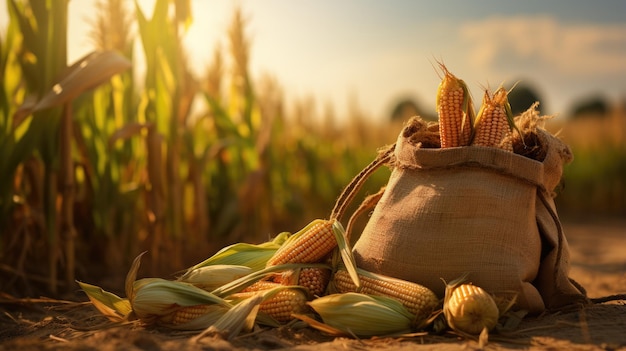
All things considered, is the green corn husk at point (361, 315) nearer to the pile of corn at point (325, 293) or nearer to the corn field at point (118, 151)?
the pile of corn at point (325, 293)

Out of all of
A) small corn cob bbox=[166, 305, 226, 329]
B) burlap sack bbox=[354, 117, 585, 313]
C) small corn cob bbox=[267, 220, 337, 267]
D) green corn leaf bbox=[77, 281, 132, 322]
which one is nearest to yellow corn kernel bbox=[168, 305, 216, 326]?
small corn cob bbox=[166, 305, 226, 329]

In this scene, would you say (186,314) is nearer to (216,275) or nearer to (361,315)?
(216,275)

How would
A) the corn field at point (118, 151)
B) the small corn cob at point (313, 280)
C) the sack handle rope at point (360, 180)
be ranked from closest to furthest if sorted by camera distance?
the small corn cob at point (313, 280)
the sack handle rope at point (360, 180)
the corn field at point (118, 151)

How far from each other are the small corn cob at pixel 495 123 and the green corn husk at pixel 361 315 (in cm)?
84

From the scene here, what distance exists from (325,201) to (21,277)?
4660 mm

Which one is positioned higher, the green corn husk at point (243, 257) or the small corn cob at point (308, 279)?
the green corn husk at point (243, 257)

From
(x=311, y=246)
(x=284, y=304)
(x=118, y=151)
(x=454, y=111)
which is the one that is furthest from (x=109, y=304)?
(x=118, y=151)

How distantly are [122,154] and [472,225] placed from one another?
11.0 ft

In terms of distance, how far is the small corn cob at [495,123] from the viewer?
9.86 feet

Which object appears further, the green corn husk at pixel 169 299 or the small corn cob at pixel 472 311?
the green corn husk at pixel 169 299

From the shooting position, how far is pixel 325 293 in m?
3.10

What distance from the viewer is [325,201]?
8.66 metres

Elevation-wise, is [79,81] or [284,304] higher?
[79,81]

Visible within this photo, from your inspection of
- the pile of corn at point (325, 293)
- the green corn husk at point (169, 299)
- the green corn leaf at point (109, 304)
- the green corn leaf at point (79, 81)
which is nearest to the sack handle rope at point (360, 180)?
the pile of corn at point (325, 293)
